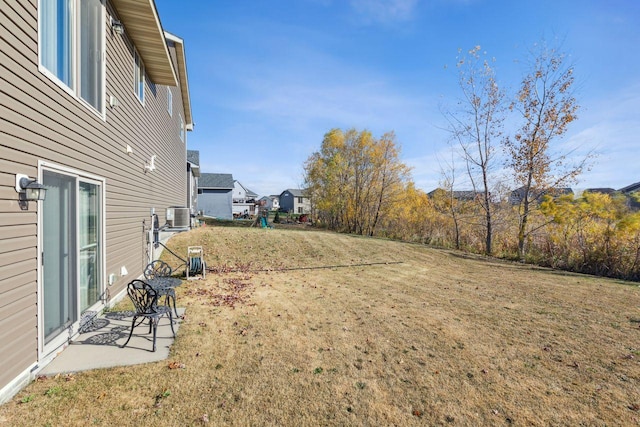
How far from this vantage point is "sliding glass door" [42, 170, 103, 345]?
3316 mm

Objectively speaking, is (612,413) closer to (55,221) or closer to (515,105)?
(55,221)

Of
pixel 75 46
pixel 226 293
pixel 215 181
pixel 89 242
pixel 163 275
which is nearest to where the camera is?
pixel 75 46

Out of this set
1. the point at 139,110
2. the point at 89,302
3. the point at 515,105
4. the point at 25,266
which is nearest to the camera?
the point at 25,266

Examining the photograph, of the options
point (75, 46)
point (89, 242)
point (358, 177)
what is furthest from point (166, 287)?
point (358, 177)

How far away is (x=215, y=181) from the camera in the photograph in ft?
100

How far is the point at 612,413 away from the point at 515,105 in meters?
14.1

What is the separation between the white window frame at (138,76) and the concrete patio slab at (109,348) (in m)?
4.86

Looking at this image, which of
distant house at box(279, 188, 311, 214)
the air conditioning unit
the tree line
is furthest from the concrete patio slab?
distant house at box(279, 188, 311, 214)

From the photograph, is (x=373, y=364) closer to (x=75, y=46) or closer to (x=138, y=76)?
(x=75, y=46)

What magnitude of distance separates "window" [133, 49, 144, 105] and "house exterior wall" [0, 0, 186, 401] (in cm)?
37

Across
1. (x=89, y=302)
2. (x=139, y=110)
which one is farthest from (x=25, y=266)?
(x=139, y=110)

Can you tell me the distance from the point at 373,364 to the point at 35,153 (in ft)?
14.0

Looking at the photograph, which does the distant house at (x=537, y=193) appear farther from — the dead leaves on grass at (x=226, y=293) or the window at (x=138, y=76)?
the window at (x=138, y=76)

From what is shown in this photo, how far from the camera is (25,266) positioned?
283 cm
